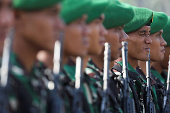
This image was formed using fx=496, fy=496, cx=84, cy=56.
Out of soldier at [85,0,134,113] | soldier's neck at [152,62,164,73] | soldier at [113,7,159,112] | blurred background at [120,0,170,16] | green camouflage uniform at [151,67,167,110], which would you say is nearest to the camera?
soldier at [85,0,134,113]

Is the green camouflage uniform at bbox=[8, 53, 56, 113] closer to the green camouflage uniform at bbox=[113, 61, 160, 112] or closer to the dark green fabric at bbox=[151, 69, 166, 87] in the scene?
the green camouflage uniform at bbox=[113, 61, 160, 112]

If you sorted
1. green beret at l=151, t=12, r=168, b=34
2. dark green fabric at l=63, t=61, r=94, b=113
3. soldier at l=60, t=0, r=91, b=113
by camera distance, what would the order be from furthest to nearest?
green beret at l=151, t=12, r=168, b=34 → dark green fabric at l=63, t=61, r=94, b=113 → soldier at l=60, t=0, r=91, b=113

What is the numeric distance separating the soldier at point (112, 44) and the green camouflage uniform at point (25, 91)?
59.4 inches

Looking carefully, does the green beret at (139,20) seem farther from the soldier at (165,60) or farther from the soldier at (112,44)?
the soldier at (165,60)

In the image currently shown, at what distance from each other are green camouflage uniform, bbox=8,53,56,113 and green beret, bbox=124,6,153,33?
12.7 feet

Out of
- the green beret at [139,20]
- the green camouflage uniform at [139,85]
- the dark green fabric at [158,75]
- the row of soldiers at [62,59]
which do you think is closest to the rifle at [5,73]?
the row of soldiers at [62,59]

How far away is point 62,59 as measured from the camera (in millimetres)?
4645

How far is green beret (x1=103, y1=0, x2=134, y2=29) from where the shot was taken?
6.72 metres

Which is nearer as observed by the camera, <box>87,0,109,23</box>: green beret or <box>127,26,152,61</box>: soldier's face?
<box>87,0,109,23</box>: green beret

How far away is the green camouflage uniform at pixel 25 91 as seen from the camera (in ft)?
13.3

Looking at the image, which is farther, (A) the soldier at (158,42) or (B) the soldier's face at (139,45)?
(A) the soldier at (158,42)

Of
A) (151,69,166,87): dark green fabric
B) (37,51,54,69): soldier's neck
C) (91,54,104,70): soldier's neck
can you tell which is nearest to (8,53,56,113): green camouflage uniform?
(37,51,54,69): soldier's neck

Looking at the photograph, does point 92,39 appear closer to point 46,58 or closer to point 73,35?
point 73,35

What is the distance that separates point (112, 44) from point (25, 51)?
93.0 inches
